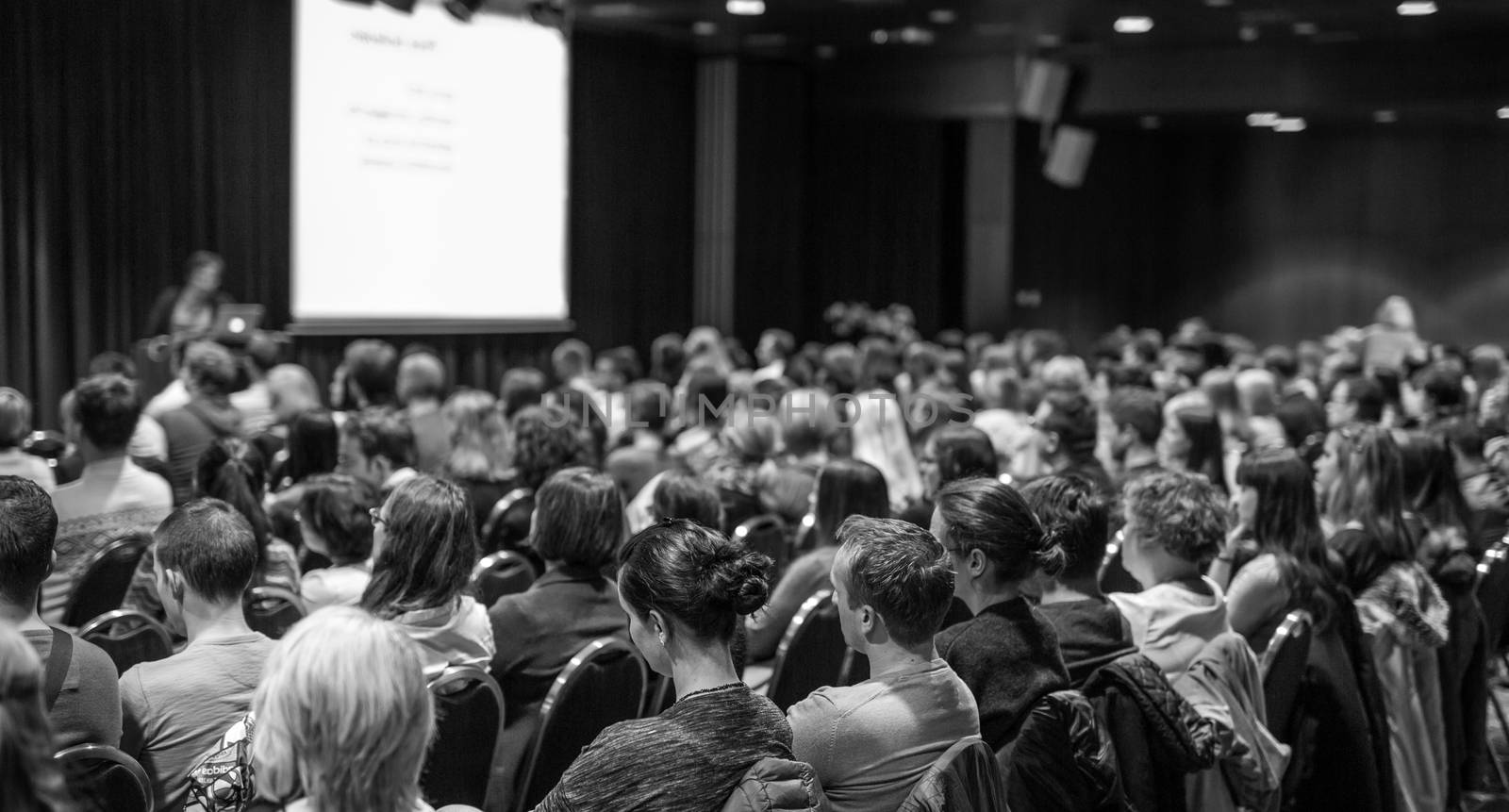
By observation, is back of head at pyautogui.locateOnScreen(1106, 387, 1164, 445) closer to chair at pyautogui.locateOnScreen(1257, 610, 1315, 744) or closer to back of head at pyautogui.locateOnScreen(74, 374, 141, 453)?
chair at pyautogui.locateOnScreen(1257, 610, 1315, 744)

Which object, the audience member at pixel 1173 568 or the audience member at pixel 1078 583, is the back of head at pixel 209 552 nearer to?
the audience member at pixel 1078 583

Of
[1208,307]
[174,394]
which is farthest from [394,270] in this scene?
[1208,307]

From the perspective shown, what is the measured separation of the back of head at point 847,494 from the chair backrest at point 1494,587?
2012 millimetres

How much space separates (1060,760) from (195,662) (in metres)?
1.56

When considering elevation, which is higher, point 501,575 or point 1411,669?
point 501,575

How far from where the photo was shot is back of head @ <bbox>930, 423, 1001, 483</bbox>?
180 inches

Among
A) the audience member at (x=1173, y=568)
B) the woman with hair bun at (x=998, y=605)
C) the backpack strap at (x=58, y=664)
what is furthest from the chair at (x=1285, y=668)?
the backpack strap at (x=58, y=664)

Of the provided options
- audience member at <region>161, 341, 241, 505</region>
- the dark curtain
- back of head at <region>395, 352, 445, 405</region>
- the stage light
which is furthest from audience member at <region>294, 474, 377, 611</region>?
the dark curtain

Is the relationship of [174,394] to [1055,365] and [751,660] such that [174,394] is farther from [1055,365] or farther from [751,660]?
[1055,365]

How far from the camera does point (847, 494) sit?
413 centimetres

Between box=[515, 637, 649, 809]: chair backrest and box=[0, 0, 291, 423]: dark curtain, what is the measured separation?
8.05 meters

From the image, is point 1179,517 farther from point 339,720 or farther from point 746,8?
point 746,8

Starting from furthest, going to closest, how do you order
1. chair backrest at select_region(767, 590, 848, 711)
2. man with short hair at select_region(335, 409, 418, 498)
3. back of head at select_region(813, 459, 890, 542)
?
man with short hair at select_region(335, 409, 418, 498) → back of head at select_region(813, 459, 890, 542) → chair backrest at select_region(767, 590, 848, 711)

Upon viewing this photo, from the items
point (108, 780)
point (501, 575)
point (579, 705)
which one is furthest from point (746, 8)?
point (108, 780)
